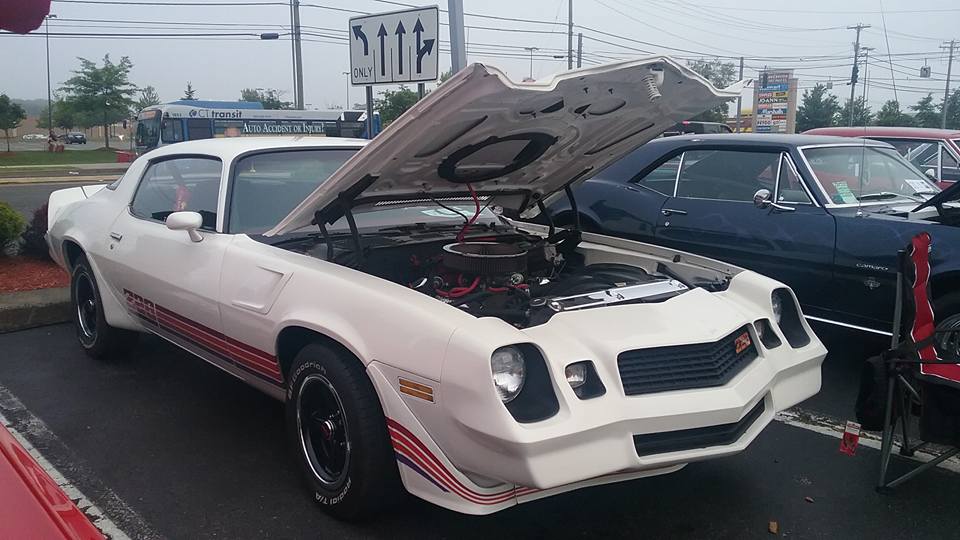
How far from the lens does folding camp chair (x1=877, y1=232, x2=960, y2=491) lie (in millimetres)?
2988

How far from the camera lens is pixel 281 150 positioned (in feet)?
13.4

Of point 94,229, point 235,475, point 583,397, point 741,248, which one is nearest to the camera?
point 583,397

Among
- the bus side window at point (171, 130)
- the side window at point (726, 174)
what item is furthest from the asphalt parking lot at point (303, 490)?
the bus side window at point (171, 130)

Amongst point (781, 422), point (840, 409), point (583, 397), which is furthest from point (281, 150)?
point (840, 409)

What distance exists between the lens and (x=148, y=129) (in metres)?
25.4

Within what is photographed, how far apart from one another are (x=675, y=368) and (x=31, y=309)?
5.09m

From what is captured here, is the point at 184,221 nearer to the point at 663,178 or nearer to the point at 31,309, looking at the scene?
the point at 31,309

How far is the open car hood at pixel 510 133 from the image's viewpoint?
9.12 ft

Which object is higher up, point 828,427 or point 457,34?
point 457,34

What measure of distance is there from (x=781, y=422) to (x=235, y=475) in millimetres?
2796

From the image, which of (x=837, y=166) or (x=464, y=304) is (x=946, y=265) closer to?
(x=837, y=166)

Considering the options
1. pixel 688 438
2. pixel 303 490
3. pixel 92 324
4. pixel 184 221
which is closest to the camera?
pixel 688 438

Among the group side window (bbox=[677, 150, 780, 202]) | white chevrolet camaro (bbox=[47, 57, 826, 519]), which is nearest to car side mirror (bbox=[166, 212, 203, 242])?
white chevrolet camaro (bbox=[47, 57, 826, 519])

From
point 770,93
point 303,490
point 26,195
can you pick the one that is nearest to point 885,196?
point 770,93
